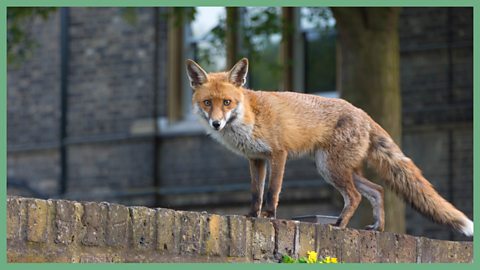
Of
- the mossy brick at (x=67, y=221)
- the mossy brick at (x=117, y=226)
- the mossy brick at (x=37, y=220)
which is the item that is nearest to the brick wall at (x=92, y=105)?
the mossy brick at (x=117, y=226)

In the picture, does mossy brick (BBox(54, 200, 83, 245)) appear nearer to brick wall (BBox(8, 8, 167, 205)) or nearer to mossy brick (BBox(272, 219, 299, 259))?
mossy brick (BBox(272, 219, 299, 259))

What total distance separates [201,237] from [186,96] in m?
13.8

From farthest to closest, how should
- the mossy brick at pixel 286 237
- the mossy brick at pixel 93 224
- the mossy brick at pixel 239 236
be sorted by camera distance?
the mossy brick at pixel 286 237, the mossy brick at pixel 239 236, the mossy brick at pixel 93 224

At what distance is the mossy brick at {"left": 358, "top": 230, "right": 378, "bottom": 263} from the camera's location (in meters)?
7.93

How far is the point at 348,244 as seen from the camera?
785cm

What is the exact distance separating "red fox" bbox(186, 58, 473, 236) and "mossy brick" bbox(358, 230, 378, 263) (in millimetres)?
421

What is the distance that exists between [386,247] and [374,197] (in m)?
0.75

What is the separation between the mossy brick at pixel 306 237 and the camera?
7562mm

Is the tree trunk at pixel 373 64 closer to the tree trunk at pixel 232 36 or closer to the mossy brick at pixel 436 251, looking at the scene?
the tree trunk at pixel 232 36

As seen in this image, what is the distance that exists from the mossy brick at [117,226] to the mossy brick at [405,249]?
7.68 ft

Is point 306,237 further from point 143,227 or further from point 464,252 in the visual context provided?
A: point 464,252

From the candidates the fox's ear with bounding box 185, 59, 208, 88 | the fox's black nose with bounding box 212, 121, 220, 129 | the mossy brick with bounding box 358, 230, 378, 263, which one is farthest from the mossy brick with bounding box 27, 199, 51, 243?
the mossy brick with bounding box 358, 230, 378, 263

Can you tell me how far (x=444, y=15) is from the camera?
59.8 feet

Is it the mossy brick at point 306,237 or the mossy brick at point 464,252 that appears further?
the mossy brick at point 464,252
